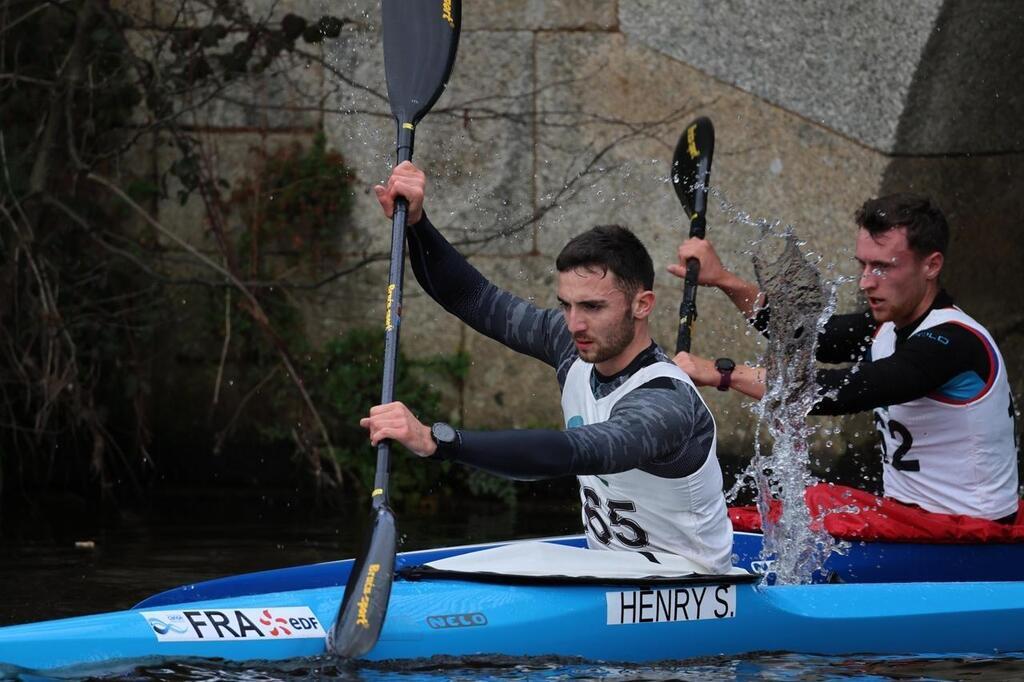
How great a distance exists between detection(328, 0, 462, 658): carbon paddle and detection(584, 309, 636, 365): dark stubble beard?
0.54m

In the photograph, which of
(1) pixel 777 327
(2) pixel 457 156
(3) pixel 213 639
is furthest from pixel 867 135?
(3) pixel 213 639

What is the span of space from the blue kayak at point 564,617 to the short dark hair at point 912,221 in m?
0.92

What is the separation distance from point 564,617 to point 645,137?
3.95 m

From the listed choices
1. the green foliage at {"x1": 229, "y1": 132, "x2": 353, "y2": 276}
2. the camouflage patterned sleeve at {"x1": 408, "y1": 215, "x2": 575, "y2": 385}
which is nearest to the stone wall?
the green foliage at {"x1": 229, "y1": 132, "x2": 353, "y2": 276}

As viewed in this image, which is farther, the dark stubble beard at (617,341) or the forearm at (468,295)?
the forearm at (468,295)

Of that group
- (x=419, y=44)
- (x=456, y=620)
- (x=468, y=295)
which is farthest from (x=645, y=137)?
(x=456, y=620)

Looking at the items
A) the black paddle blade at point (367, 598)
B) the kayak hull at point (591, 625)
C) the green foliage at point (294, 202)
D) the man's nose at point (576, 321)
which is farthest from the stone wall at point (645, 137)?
the black paddle blade at point (367, 598)

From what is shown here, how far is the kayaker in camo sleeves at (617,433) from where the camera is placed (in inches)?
143

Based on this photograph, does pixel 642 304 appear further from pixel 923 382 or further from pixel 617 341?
pixel 923 382

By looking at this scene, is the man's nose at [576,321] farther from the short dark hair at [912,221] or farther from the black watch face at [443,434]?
the short dark hair at [912,221]

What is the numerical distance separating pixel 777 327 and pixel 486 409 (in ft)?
8.56

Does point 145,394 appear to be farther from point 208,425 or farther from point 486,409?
point 486,409

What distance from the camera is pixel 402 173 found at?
14.7ft

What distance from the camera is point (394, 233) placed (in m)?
4.42
